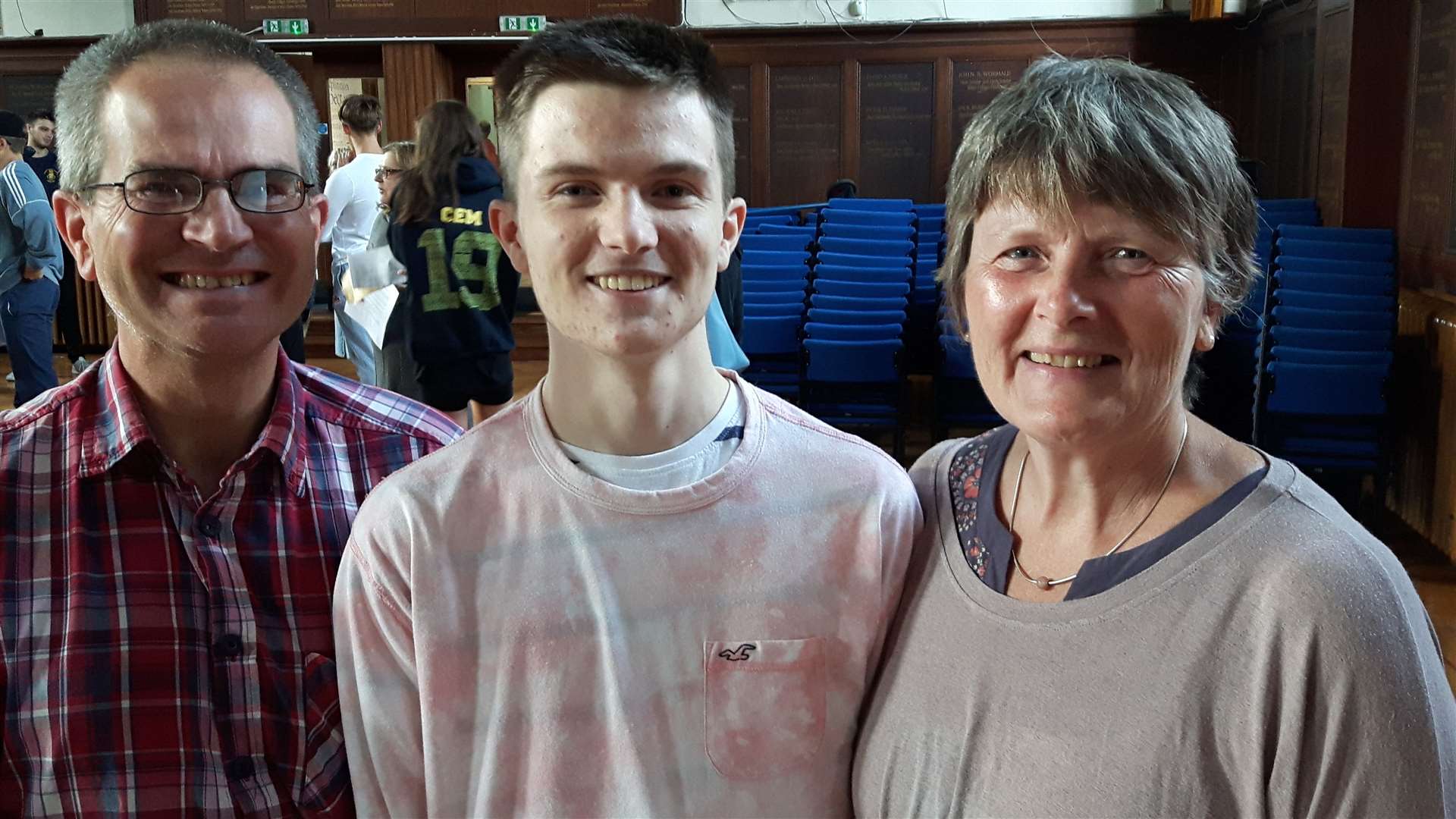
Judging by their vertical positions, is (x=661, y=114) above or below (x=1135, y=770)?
above

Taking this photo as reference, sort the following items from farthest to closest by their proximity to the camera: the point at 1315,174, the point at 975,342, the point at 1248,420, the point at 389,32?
the point at 389,32, the point at 1315,174, the point at 1248,420, the point at 975,342

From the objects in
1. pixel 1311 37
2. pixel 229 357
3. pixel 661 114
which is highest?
pixel 1311 37

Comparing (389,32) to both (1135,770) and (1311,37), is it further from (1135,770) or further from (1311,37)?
(1135,770)

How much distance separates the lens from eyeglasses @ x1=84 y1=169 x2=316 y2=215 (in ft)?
4.50

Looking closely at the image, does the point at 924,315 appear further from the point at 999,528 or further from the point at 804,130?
the point at 999,528

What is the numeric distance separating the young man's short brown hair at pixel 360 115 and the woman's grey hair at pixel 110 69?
4.20 metres

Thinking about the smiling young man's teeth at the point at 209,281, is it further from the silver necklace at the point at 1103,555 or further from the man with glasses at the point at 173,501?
the silver necklace at the point at 1103,555

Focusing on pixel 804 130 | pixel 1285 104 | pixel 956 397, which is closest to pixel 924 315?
pixel 956 397

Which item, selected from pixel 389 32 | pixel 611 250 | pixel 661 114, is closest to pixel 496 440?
pixel 611 250

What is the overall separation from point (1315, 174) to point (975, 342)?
23.2 ft

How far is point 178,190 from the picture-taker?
1381mm

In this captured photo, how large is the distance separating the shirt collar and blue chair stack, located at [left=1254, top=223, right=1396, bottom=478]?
440cm

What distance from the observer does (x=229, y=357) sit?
4.66 ft

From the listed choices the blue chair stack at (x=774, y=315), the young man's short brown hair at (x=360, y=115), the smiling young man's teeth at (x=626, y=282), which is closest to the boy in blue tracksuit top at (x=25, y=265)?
the young man's short brown hair at (x=360, y=115)
